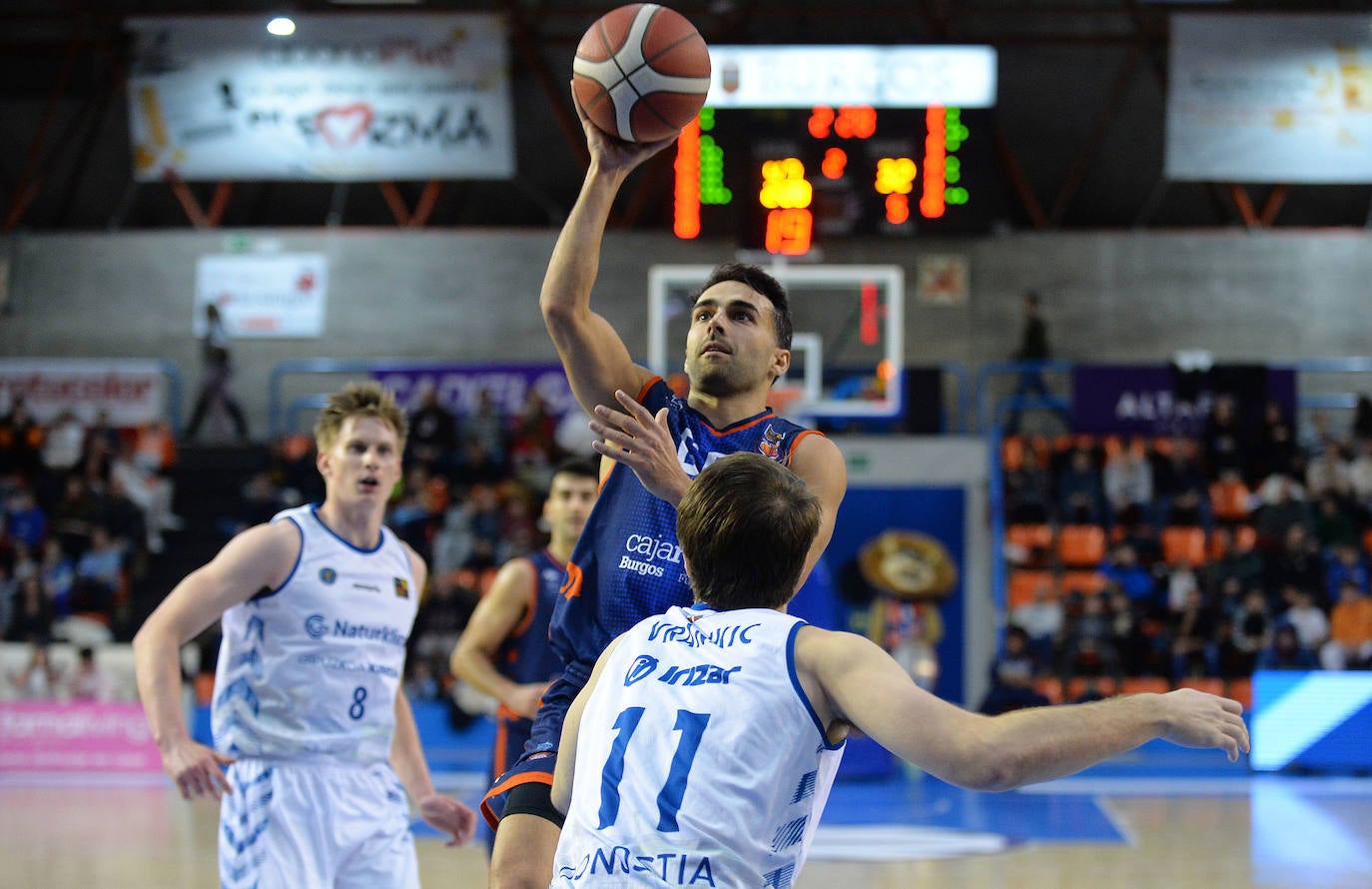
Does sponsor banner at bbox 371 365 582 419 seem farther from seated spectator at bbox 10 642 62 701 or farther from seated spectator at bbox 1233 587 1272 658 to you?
seated spectator at bbox 1233 587 1272 658

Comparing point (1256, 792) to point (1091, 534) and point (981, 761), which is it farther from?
point (981, 761)

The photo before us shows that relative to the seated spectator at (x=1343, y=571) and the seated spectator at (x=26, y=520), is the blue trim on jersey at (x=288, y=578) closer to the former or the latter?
the seated spectator at (x=1343, y=571)

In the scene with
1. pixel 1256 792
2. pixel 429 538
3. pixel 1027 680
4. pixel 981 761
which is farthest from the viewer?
Answer: pixel 429 538

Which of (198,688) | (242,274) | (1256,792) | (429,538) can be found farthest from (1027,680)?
(242,274)

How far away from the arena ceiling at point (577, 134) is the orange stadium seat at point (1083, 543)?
429 centimetres

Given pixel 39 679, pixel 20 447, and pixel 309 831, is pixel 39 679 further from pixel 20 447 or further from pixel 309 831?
pixel 309 831

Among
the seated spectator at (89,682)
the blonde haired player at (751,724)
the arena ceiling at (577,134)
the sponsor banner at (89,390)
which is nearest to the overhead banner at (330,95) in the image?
the arena ceiling at (577,134)

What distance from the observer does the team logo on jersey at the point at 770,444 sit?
11.9 ft

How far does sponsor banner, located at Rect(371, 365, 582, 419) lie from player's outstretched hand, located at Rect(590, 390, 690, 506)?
43.9 feet

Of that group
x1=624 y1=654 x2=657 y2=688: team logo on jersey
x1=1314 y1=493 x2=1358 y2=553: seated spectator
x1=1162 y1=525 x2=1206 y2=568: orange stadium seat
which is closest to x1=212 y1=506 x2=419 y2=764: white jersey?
x1=624 y1=654 x2=657 y2=688: team logo on jersey

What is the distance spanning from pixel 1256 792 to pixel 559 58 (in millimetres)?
11698

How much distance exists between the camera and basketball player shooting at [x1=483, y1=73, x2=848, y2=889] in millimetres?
3299

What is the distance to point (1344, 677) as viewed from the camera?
11602 millimetres

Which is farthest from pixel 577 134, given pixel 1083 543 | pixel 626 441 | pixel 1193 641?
pixel 626 441
